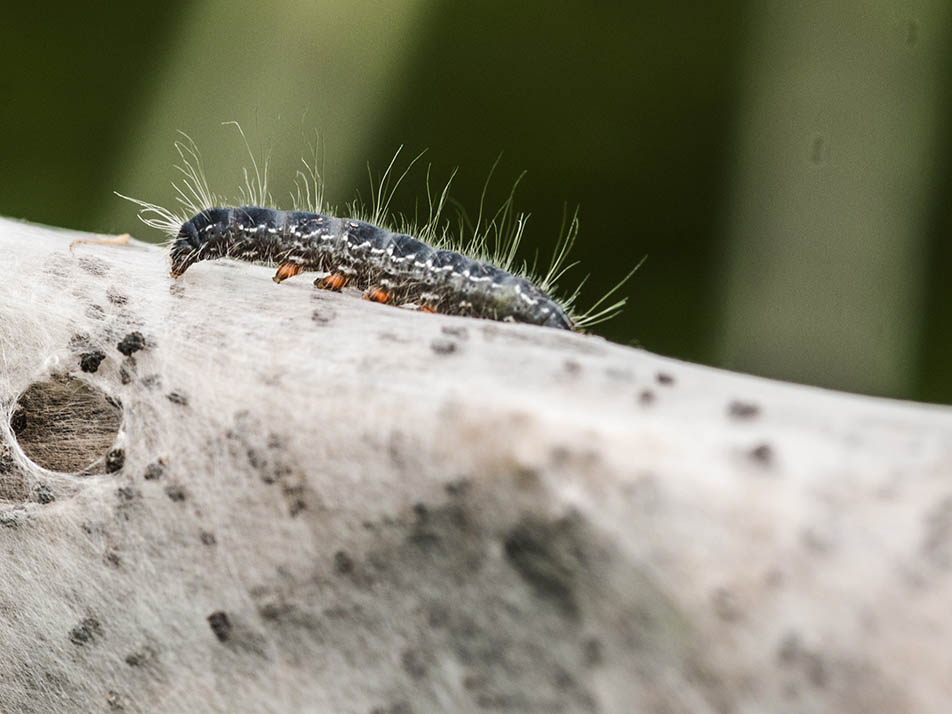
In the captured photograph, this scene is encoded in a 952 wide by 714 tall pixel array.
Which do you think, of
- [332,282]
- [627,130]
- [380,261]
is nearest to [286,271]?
[332,282]

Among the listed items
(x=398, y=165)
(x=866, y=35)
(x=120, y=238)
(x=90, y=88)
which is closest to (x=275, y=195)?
(x=398, y=165)

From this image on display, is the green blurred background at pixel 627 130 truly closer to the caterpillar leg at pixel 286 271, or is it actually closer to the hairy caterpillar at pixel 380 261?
the hairy caterpillar at pixel 380 261

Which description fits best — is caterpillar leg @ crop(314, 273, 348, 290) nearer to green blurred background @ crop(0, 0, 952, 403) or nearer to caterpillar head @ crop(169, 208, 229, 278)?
caterpillar head @ crop(169, 208, 229, 278)

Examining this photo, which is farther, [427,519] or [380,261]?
[380,261]

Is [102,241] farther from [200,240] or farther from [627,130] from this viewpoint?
[627,130]

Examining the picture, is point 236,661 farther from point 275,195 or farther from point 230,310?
point 275,195
